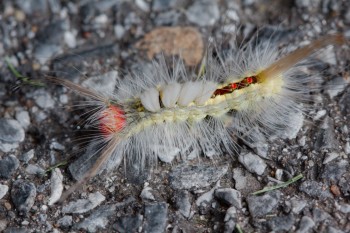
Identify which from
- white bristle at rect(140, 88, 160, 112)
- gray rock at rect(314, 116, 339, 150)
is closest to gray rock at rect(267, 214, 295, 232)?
gray rock at rect(314, 116, 339, 150)

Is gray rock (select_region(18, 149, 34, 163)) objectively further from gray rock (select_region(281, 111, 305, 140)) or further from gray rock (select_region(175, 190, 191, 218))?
gray rock (select_region(281, 111, 305, 140))

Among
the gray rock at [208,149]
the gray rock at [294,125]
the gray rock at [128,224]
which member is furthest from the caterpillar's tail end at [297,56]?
the gray rock at [128,224]

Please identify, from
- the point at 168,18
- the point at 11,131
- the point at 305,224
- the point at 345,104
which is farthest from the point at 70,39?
the point at 305,224

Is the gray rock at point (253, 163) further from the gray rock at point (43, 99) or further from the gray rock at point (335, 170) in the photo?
the gray rock at point (43, 99)

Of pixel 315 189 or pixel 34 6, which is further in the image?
pixel 34 6

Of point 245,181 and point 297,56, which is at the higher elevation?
point 297,56

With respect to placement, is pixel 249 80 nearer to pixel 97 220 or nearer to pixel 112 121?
pixel 112 121

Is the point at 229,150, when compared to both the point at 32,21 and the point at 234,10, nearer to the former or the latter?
the point at 234,10
